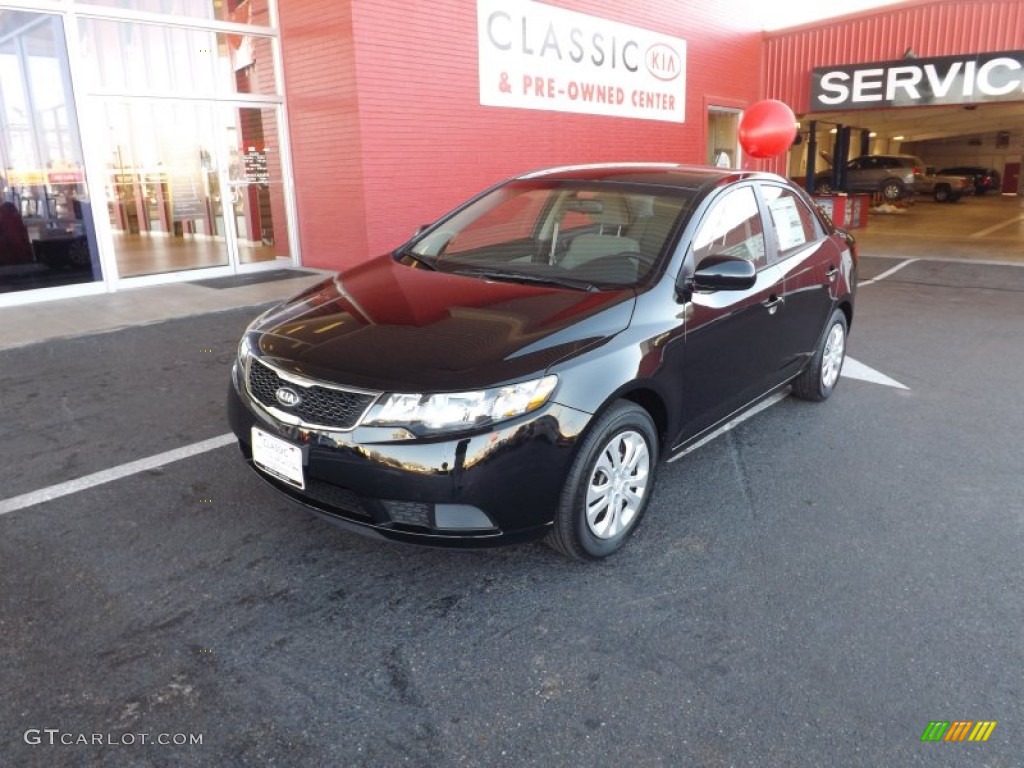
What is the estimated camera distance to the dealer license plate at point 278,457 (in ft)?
9.29

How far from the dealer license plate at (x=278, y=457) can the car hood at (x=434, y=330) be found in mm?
274

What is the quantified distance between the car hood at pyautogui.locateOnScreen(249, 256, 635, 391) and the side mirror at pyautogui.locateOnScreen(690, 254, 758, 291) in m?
0.35

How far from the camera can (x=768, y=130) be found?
11.6 metres

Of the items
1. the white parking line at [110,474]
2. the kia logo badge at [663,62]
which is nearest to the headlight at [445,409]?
the white parking line at [110,474]

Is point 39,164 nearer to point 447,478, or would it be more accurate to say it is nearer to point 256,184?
point 256,184

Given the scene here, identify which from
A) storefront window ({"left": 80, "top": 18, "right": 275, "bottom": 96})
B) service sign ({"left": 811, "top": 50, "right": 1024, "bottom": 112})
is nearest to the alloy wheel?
storefront window ({"left": 80, "top": 18, "right": 275, "bottom": 96})

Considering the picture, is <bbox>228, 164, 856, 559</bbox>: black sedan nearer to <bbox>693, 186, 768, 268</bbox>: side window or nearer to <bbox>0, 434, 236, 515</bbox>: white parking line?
<bbox>693, 186, 768, 268</bbox>: side window

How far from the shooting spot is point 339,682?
245 cm

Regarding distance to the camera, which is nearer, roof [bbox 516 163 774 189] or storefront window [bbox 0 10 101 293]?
roof [bbox 516 163 774 189]

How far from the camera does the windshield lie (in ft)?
11.5

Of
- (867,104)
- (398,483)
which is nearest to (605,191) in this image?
(398,483)

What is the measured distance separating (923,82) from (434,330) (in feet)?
50.3

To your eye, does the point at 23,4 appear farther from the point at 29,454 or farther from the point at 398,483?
the point at 398,483

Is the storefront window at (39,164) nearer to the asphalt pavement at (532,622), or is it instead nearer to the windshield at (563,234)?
the asphalt pavement at (532,622)
